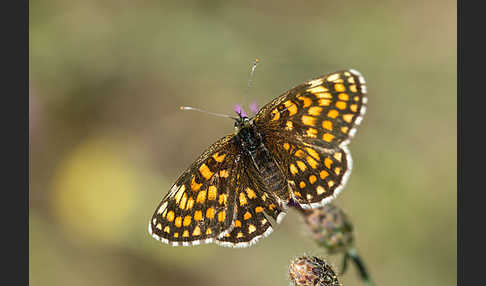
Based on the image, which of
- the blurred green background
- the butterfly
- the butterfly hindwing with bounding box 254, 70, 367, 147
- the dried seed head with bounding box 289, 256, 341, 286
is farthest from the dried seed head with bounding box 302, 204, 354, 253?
the blurred green background

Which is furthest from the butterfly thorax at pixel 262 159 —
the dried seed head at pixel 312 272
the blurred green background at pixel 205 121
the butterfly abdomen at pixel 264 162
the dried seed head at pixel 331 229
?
the blurred green background at pixel 205 121

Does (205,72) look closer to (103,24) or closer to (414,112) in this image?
(103,24)

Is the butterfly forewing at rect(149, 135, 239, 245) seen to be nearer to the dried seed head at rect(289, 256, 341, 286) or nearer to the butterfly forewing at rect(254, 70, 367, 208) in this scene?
the butterfly forewing at rect(254, 70, 367, 208)

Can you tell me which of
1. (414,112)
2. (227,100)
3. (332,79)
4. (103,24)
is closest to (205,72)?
(227,100)

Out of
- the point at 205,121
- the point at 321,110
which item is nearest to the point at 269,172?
the point at 321,110

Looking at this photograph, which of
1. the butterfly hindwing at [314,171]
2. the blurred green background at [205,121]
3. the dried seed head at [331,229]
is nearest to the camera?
the butterfly hindwing at [314,171]

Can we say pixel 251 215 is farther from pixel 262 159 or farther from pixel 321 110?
pixel 321 110

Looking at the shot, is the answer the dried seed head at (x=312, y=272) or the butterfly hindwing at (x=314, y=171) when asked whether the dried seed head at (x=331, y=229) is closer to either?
the dried seed head at (x=312, y=272)
